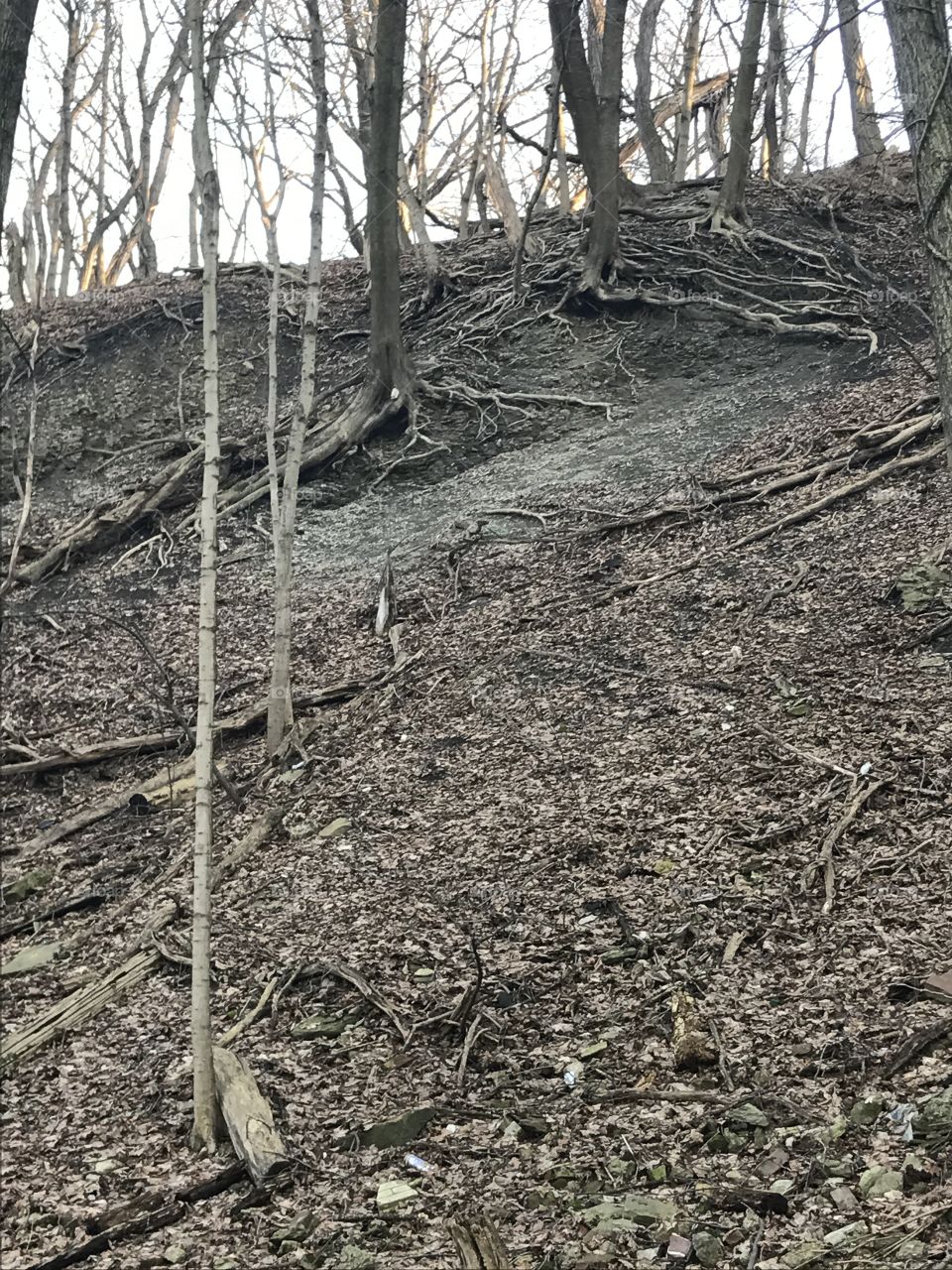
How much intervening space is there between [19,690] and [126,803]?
251 centimetres

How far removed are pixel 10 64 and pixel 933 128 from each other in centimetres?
423

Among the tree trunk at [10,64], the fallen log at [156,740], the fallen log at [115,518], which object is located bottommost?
the fallen log at [156,740]

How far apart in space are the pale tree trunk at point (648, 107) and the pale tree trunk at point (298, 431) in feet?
36.3

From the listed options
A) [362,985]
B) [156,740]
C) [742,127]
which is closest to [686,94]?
[742,127]

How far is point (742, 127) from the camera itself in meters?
13.5

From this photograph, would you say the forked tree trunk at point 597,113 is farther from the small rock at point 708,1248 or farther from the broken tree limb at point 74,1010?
the small rock at point 708,1248

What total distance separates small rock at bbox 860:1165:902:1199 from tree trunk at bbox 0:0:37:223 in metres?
5.25

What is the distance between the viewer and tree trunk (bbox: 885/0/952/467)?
4.53m

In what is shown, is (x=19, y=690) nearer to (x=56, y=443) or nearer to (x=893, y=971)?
(x=56, y=443)

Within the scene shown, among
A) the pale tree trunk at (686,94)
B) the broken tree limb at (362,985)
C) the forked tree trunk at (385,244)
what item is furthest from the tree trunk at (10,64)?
the pale tree trunk at (686,94)

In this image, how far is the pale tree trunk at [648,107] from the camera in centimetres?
1838

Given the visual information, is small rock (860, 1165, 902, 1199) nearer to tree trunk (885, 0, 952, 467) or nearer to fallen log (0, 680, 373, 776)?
tree trunk (885, 0, 952, 467)

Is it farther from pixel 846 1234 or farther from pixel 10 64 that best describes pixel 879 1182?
pixel 10 64

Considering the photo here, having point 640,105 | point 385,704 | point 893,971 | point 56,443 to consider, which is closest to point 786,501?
point 385,704
